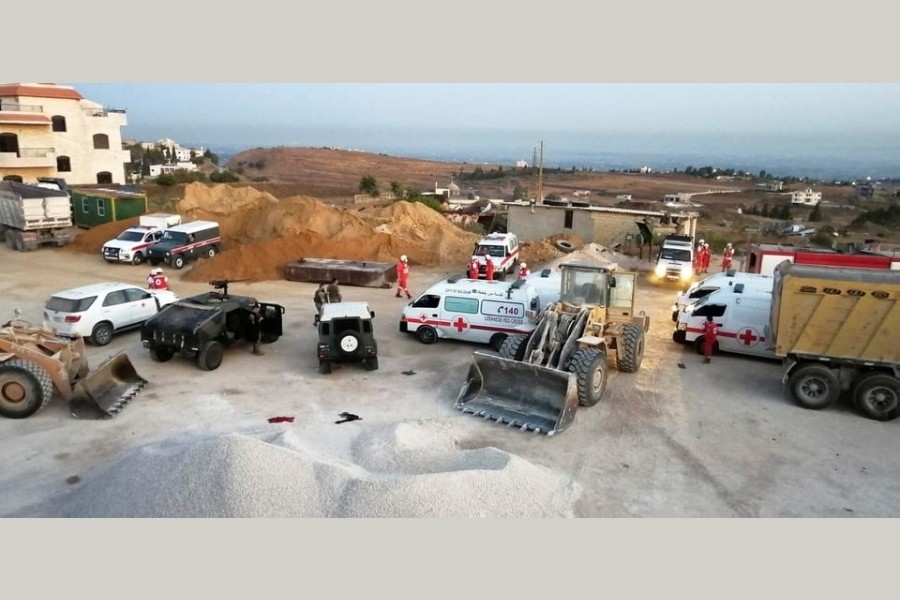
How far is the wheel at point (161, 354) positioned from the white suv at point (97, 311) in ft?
6.32

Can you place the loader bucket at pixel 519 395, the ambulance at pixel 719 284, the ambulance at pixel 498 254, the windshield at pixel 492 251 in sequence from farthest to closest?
the windshield at pixel 492 251
the ambulance at pixel 498 254
the ambulance at pixel 719 284
the loader bucket at pixel 519 395

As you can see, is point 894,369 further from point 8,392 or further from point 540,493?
point 8,392

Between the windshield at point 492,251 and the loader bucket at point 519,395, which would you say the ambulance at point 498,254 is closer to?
the windshield at point 492,251

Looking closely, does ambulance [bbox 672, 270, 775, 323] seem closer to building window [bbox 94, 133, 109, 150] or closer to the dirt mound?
the dirt mound

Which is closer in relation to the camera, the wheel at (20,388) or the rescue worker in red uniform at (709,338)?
the wheel at (20,388)

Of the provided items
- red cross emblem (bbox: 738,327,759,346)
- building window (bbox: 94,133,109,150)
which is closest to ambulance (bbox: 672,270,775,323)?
red cross emblem (bbox: 738,327,759,346)

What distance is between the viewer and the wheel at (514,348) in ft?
45.5

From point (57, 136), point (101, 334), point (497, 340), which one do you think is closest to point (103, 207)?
point (57, 136)

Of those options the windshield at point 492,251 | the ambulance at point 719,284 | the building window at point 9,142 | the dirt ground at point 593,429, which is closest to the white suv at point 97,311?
the dirt ground at point 593,429

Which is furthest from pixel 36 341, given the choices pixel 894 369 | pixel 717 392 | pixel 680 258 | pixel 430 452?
pixel 680 258

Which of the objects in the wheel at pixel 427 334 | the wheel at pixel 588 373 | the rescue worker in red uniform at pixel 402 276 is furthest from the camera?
the rescue worker in red uniform at pixel 402 276

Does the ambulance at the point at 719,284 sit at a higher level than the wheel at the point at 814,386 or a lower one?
higher

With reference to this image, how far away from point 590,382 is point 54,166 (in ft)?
143

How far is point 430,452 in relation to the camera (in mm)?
10742
